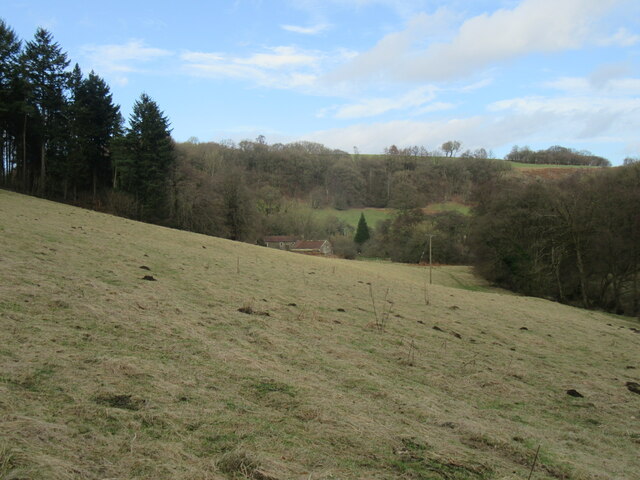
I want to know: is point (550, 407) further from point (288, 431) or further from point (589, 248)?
point (589, 248)

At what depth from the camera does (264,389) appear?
18.4 ft

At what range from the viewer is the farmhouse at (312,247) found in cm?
8256

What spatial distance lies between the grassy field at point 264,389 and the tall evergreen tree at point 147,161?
3924 centimetres

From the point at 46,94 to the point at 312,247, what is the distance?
4999 centimetres

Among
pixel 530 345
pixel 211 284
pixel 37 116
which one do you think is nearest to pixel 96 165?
pixel 37 116

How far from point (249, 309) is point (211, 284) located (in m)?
2.91

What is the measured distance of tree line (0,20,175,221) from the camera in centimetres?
4194

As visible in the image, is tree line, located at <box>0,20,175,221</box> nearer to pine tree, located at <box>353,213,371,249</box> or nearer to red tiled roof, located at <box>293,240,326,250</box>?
red tiled roof, located at <box>293,240,326,250</box>

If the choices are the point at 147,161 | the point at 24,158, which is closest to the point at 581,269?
the point at 147,161

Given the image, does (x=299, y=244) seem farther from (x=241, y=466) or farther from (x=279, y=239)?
(x=241, y=466)

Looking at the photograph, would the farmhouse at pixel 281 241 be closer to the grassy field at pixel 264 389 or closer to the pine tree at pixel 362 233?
the pine tree at pixel 362 233

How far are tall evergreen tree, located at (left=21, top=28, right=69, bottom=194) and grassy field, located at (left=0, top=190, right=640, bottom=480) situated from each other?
3821 centimetres

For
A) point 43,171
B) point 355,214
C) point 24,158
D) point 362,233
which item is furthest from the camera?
point 355,214

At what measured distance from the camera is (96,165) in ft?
164
